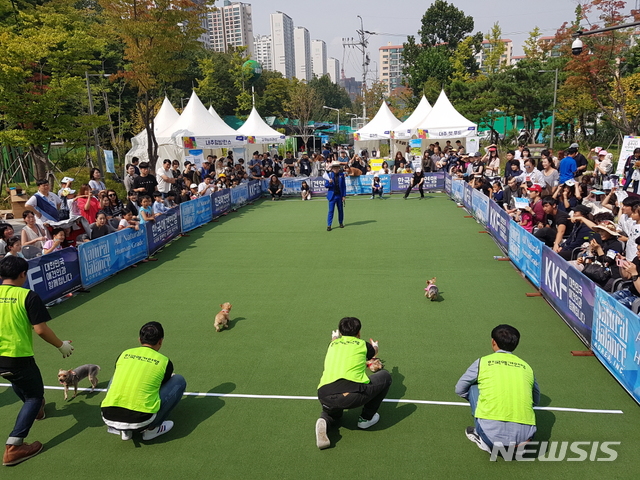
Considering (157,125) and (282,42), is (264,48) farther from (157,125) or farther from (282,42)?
(157,125)

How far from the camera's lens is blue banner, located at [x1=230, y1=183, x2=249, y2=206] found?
734 inches

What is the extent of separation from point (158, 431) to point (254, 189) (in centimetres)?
1702

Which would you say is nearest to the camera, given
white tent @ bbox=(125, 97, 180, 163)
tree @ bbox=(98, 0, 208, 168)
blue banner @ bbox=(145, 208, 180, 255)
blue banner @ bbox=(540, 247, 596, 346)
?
blue banner @ bbox=(540, 247, 596, 346)

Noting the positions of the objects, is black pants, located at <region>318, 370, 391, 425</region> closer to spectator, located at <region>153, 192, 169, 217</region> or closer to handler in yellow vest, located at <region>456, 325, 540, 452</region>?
handler in yellow vest, located at <region>456, 325, 540, 452</region>

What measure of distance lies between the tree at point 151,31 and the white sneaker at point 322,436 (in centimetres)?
1829

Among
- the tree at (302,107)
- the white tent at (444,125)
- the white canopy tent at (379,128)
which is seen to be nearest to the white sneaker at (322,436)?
the white tent at (444,125)

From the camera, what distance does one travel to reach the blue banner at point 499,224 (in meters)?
11.0

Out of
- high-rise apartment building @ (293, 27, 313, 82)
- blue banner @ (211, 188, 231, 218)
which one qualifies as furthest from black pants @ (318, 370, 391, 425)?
high-rise apartment building @ (293, 27, 313, 82)

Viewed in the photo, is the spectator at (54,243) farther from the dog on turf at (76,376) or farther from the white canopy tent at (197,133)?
the white canopy tent at (197,133)

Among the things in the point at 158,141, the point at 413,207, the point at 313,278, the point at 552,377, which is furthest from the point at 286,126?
the point at 552,377

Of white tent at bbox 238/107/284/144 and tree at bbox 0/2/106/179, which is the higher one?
tree at bbox 0/2/106/179

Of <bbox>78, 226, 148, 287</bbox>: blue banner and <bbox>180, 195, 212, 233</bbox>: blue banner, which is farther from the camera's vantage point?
<bbox>180, 195, 212, 233</bbox>: blue banner

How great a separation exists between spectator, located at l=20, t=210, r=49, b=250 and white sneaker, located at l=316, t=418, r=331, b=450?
6974mm

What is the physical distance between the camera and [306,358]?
20.9 ft
